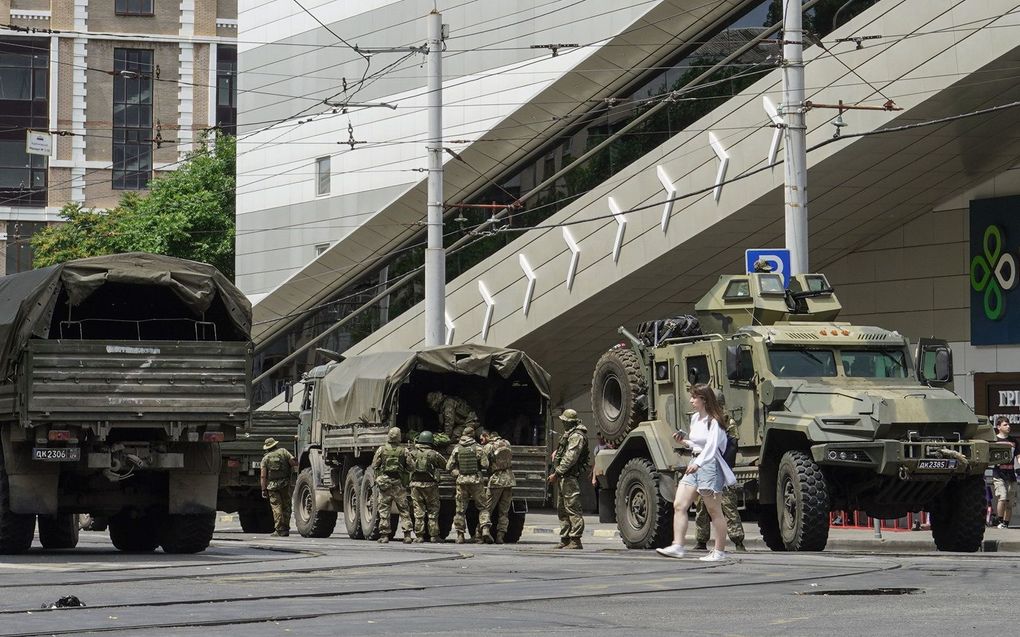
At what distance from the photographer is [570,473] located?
20.6m

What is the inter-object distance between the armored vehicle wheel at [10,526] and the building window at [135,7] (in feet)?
194

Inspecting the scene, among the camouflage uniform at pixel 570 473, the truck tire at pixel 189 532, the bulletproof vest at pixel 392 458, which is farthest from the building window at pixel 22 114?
the truck tire at pixel 189 532

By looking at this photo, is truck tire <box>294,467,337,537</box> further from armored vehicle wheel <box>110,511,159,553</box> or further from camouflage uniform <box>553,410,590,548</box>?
armored vehicle wheel <box>110,511,159,553</box>

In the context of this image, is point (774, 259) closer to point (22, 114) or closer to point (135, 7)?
point (22, 114)

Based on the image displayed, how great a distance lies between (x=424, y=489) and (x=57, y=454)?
22.3 feet

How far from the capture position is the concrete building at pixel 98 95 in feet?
235

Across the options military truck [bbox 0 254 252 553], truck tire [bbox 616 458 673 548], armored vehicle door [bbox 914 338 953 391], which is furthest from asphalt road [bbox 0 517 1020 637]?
armored vehicle door [bbox 914 338 953 391]

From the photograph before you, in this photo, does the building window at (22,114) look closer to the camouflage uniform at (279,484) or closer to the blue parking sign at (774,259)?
the camouflage uniform at (279,484)

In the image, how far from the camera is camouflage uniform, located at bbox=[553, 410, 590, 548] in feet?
66.9

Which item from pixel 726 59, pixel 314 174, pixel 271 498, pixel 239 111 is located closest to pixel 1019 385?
pixel 726 59

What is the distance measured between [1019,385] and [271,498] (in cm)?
1426

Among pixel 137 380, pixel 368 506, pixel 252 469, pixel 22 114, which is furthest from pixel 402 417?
pixel 22 114

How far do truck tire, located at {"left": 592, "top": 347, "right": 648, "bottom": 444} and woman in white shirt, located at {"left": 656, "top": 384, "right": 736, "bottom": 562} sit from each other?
3.95 meters

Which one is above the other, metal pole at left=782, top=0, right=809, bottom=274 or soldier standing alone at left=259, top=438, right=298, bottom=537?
metal pole at left=782, top=0, right=809, bottom=274
